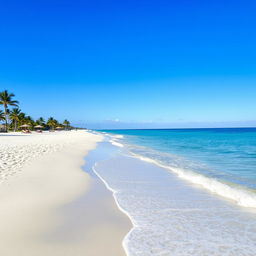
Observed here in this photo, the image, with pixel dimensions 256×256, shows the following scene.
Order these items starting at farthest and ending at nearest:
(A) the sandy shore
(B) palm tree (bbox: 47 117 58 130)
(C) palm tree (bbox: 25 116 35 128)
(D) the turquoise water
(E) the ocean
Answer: (B) palm tree (bbox: 47 117 58 130), (C) palm tree (bbox: 25 116 35 128), (D) the turquoise water, (E) the ocean, (A) the sandy shore

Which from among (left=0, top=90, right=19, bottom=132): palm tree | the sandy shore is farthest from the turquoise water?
(left=0, top=90, right=19, bottom=132): palm tree

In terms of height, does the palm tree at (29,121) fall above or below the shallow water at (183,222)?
above

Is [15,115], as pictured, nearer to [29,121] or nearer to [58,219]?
[29,121]

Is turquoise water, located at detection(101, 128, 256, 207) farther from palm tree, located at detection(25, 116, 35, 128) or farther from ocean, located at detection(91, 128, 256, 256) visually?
palm tree, located at detection(25, 116, 35, 128)

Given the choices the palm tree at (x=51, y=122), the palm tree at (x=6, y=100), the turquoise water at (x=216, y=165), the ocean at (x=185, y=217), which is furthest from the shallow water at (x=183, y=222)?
the palm tree at (x=51, y=122)

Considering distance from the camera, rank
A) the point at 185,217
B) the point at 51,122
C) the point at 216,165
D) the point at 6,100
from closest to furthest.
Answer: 1. the point at 185,217
2. the point at 216,165
3. the point at 6,100
4. the point at 51,122

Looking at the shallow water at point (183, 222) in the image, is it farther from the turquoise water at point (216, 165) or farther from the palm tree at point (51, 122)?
the palm tree at point (51, 122)

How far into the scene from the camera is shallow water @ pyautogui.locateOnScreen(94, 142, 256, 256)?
324 centimetres

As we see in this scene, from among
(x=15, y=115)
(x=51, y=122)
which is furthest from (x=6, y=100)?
(x=51, y=122)

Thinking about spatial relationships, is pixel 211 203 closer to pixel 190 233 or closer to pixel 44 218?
pixel 190 233

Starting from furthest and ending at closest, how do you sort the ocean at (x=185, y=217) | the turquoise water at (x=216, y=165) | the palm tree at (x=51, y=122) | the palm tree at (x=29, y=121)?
the palm tree at (x=51, y=122), the palm tree at (x=29, y=121), the turquoise water at (x=216, y=165), the ocean at (x=185, y=217)

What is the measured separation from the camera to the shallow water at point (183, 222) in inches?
127

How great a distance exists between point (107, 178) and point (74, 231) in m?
4.38

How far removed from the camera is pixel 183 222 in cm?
414
